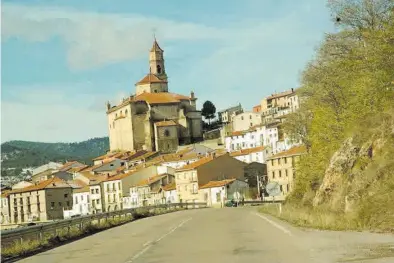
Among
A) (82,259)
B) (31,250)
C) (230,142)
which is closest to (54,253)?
(31,250)

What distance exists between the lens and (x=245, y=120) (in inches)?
7480

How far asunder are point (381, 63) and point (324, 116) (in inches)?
541

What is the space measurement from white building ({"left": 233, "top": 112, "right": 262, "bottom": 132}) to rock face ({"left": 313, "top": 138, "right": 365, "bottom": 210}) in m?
155

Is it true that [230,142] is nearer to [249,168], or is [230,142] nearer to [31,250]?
[249,168]

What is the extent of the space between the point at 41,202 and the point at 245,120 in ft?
234

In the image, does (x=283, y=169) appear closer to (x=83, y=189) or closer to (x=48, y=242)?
(x=83, y=189)

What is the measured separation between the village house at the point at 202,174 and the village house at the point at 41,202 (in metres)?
32.0

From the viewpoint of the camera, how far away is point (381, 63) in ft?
93.5

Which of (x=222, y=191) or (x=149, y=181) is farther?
(x=149, y=181)

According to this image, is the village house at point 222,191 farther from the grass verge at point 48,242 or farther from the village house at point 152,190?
the grass verge at point 48,242

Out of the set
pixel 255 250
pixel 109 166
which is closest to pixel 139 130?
pixel 109 166

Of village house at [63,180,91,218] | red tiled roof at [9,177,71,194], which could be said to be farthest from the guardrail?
village house at [63,180,91,218]

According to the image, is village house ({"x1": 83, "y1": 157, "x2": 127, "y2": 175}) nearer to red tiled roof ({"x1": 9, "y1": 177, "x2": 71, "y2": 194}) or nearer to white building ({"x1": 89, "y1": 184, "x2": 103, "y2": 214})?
red tiled roof ({"x1": 9, "y1": 177, "x2": 71, "y2": 194})

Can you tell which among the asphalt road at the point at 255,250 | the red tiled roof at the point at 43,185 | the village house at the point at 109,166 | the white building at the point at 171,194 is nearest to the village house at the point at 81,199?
the red tiled roof at the point at 43,185
